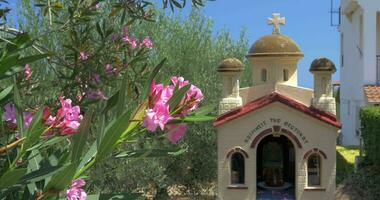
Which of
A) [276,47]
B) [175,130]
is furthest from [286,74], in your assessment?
[175,130]

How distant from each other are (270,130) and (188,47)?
4.53 meters

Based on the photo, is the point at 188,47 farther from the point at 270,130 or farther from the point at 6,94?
the point at 6,94

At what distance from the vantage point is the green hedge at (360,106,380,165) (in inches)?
586

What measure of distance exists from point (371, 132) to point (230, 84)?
5.53 meters

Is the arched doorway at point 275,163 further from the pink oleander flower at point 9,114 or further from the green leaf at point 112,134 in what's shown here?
the green leaf at point 112,134

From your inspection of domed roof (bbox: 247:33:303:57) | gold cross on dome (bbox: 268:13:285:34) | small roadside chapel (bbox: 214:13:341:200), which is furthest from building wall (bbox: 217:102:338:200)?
gold cross on dome (bbox: 268:13:285:34)

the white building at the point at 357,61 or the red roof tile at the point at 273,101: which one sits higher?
the white building at the point at 357,61

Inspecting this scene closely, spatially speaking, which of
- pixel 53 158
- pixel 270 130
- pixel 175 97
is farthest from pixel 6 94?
pixel 270 130

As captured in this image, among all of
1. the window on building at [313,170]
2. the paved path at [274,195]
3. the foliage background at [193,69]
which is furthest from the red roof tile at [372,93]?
the window on building at [313,170]

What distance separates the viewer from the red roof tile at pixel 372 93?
61.8ft

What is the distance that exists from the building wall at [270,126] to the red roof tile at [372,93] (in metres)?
7.79

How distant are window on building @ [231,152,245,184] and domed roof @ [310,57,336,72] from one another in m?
2.47

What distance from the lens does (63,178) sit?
1453 mm

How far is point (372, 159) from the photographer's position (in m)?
15.6
